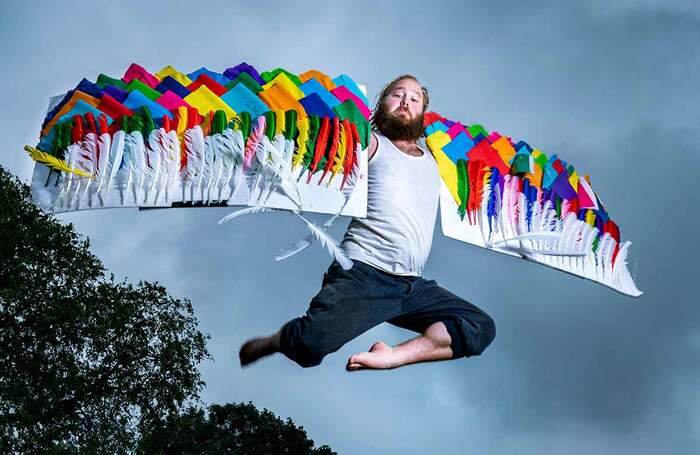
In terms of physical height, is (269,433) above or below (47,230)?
below

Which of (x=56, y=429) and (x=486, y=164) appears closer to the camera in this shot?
(x=486, y=164)

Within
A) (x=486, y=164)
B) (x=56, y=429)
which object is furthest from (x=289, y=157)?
(x=56, y=429)

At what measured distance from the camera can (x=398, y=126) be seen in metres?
4.77

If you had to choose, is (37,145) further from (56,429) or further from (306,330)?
(56,429)

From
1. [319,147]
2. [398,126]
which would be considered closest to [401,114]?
[398,126]

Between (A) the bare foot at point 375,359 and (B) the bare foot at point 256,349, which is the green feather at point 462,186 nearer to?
(A) the bare foot at point 375,359

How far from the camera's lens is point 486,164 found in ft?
16.8

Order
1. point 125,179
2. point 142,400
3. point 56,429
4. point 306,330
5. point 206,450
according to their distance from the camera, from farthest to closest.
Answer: point 206,450
point 142,400
point 56,429
point 125,179
point 306,330

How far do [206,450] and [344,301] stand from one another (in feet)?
35.9

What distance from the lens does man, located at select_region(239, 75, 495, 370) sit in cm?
427

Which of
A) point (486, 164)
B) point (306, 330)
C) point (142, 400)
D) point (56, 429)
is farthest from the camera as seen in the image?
point (142, 400)

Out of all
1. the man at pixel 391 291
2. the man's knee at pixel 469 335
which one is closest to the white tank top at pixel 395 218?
the man at pixel 391 291

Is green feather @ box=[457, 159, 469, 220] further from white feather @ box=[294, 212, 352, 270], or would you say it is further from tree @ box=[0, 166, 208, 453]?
tree @ box=[0, 166, 208, 453]

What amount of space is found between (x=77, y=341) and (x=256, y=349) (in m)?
8.87
